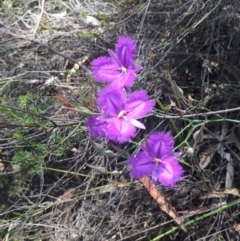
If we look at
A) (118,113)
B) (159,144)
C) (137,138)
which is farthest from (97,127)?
(137,138)

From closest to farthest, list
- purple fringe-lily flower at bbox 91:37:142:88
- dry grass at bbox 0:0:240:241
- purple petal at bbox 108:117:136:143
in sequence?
purple petal at bbox 108:117:136:143 < purple fringe-lily flower at bbox 91:37:142:88 < dry grass at bbox 0:0:240:241

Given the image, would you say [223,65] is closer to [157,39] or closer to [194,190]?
[157,39]

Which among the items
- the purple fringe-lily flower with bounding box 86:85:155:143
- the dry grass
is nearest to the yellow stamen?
the purple fringe-lily flower with bounding box 86:85:155:143

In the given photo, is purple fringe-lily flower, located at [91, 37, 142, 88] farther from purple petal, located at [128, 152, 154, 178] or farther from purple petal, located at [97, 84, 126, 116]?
purple petal, located at [128, 152, 154, 178]

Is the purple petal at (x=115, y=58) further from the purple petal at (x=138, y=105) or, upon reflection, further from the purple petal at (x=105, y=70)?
the purple petal at (x=138, y=105)

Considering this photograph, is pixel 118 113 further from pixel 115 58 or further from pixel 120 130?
pixel 115 58

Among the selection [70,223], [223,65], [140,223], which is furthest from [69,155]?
[223,65]

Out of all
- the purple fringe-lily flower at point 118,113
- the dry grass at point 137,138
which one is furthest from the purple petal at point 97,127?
the dry grass at point 137,138
